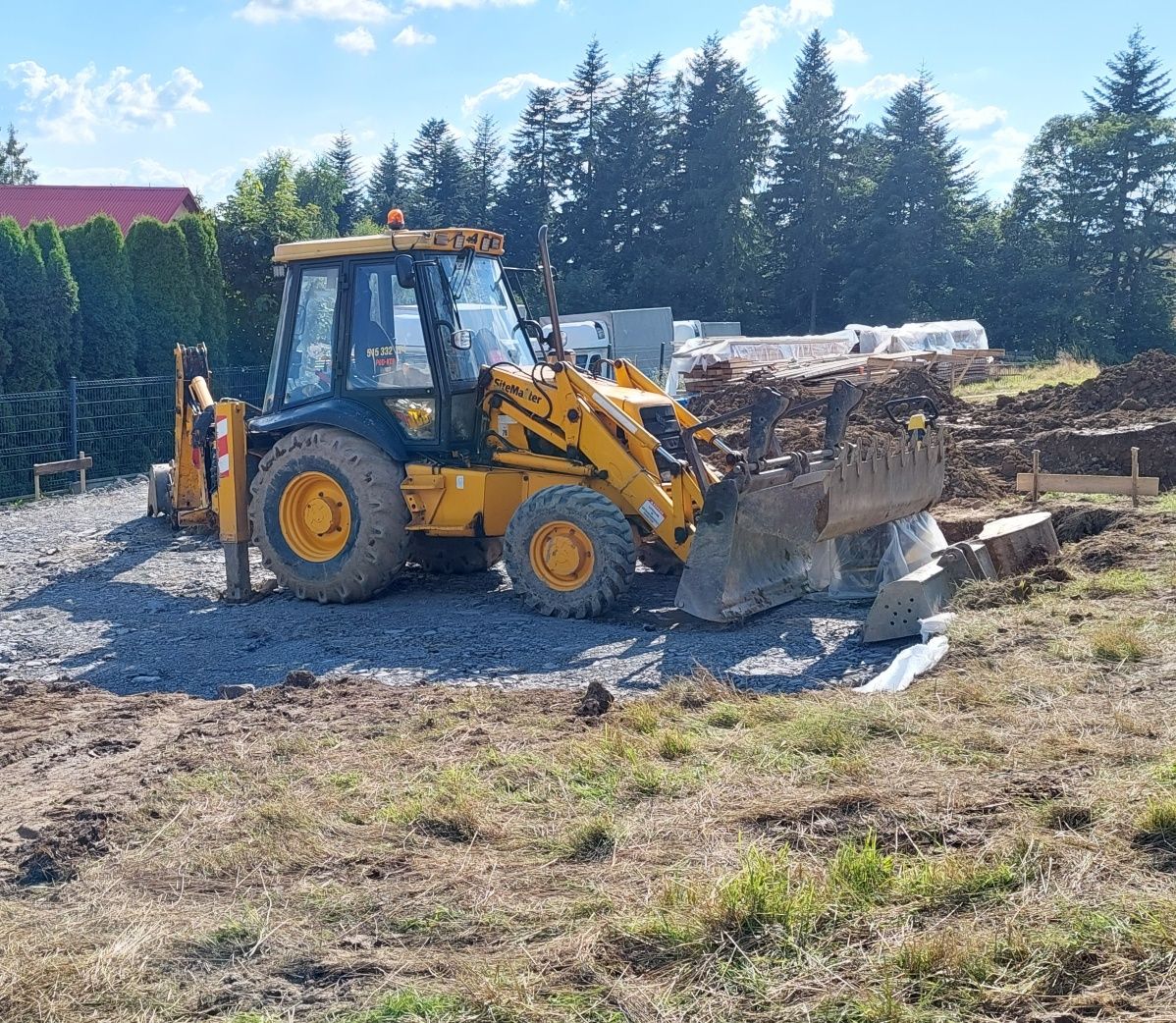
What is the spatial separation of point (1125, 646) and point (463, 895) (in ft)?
13.1

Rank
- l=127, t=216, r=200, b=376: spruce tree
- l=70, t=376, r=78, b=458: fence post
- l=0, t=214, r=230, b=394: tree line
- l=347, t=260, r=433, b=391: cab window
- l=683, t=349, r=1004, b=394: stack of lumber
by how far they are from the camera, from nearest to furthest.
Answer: l=347, t=260, r=433, b=391: cab window < l=70, t=376, r=78, b=458: fence post < l=0, t=214, r=230, b=394: tree line < l=127, t=216, r=200, b=376: spruce tree < l=683, t=349, r=1004, b=394: stack of lumber

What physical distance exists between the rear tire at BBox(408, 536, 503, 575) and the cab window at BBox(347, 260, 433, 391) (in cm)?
143

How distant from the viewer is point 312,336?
9805 millimetres

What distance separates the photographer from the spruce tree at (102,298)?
19.4 m

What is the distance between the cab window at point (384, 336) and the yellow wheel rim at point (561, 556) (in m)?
1.55

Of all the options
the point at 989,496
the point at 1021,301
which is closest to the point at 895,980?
the point at 989,496

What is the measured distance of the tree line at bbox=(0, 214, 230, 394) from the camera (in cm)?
1797

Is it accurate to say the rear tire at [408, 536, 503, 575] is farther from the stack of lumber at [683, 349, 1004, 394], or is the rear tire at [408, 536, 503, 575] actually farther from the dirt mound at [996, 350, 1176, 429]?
the stack of lumber at [683, 349, 1004, 394]

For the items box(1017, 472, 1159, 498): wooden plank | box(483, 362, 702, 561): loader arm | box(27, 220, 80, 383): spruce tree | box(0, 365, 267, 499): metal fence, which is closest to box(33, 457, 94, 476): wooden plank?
box(0, 365, 267, 499): metal fence

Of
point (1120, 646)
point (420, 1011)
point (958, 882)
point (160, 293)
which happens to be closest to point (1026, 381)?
point (160, 293)

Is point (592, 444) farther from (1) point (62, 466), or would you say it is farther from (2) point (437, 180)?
(2) point (437, 180)

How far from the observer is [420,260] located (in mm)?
9273

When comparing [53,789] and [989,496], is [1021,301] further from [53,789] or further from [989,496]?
[53,789]

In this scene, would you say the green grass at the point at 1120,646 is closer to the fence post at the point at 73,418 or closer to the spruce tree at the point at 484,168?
the fence post at the point at 73,418
